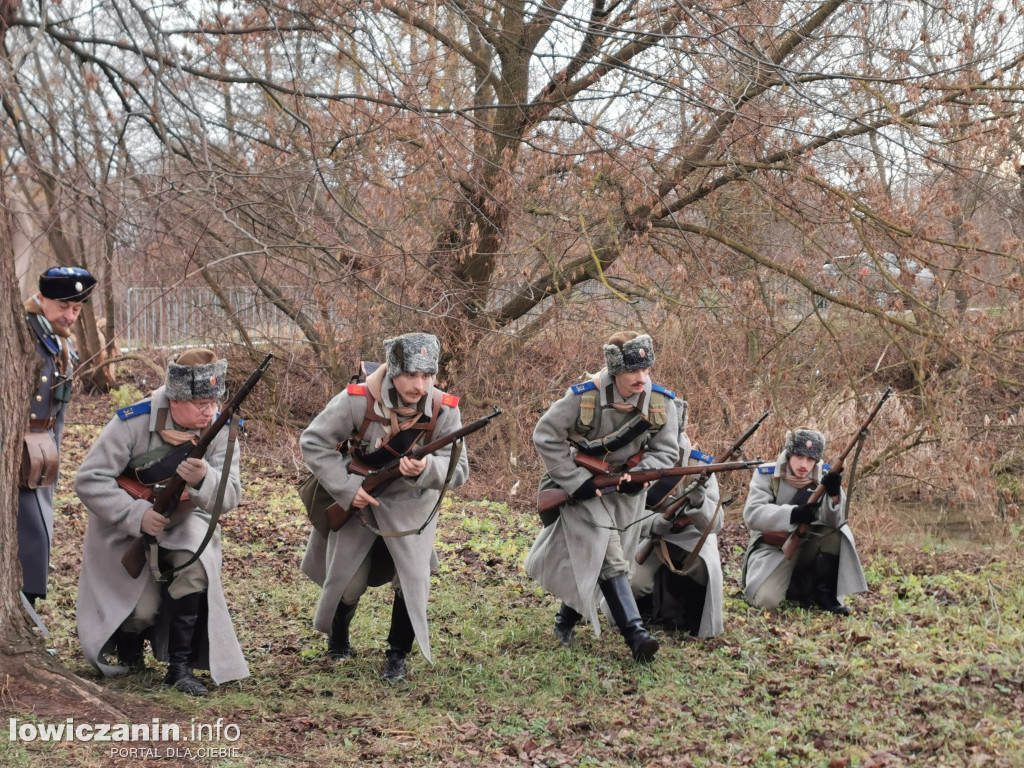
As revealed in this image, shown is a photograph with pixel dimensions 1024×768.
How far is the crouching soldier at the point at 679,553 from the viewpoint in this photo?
775 cm

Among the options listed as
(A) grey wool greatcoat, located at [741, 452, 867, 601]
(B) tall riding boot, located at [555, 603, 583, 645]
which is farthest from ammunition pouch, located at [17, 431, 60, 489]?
(A) grey wool greatcoat, located at [741, 452, 867, 601]

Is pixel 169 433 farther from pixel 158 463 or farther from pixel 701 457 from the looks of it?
pixel 701 457

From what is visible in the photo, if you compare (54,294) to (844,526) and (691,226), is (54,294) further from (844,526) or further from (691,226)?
(691,226)

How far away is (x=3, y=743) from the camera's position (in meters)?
4.77

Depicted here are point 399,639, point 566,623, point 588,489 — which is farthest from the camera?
point 566,623

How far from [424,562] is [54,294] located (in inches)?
116

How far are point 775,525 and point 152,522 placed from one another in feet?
15.8

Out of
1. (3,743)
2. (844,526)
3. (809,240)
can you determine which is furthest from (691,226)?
(3,743)

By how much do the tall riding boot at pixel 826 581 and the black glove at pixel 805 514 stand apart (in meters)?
0.36

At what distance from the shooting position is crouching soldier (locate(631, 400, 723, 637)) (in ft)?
25.4

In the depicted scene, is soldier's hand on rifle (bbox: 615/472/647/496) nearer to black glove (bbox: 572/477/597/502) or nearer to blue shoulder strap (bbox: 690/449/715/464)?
black glove (bbox: 572/477/597/502)

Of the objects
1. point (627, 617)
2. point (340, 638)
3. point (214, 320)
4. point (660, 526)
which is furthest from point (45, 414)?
point (214, 320)

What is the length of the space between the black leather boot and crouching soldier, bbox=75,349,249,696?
0.24ft

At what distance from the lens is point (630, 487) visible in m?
7.23
